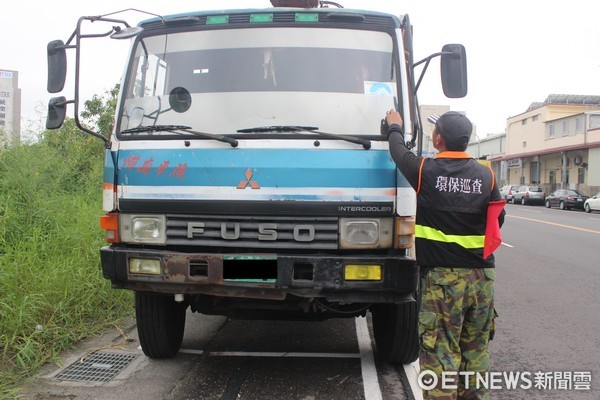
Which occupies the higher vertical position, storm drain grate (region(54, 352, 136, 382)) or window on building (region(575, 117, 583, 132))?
window on building (region(575, 117, 583, 132))

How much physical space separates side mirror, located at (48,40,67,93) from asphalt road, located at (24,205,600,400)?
2177 millimetres

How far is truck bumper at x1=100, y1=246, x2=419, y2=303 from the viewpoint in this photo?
10.0 ft

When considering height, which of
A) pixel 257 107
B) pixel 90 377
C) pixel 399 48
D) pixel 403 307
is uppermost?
pixel 399 48

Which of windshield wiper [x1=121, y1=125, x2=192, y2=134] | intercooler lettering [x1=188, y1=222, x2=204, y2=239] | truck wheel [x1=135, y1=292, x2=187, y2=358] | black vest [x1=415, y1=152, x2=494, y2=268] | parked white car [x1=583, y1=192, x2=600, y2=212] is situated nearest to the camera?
black vest [x1=415, y1=152, x2=494, y2=268]

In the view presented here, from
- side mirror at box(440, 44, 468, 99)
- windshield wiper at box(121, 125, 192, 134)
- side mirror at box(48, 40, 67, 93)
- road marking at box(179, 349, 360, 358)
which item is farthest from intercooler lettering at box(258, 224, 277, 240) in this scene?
side mirror at box(48, 40, 67, 93)

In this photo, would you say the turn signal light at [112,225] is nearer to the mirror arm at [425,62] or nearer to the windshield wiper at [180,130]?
the windshield wiper at [180,130]

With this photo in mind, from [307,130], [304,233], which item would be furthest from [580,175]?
[304,233]

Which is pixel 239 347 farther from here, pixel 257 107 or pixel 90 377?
pixel 257 107

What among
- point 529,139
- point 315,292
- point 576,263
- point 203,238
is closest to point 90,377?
point 203,238

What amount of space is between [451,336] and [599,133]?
34769 mm

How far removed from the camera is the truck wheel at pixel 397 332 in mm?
3637

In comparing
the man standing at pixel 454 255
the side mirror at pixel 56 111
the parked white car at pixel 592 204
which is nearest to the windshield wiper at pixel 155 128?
the side mirror at pixel 56 111

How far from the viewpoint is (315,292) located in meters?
3.11

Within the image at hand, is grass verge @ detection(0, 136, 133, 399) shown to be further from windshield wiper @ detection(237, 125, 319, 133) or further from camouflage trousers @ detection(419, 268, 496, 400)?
camouflage trousers @ detection(419, 268, 496, 400)
